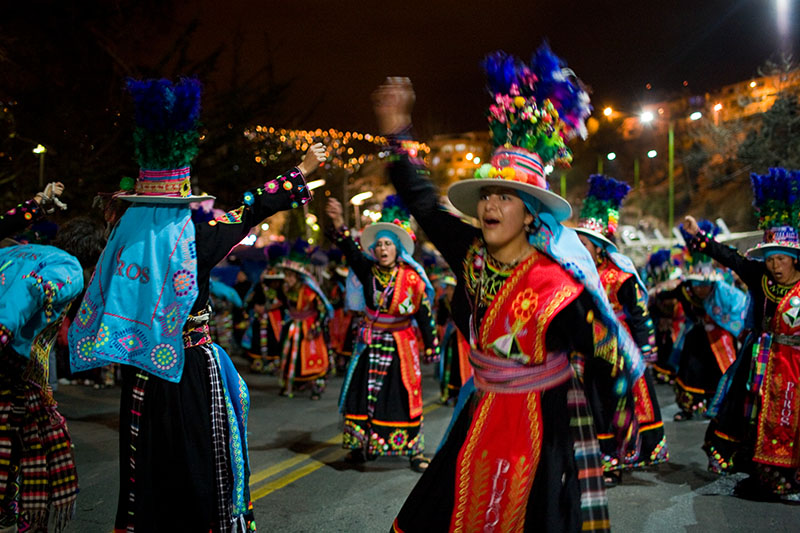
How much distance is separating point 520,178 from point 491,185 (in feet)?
0.57

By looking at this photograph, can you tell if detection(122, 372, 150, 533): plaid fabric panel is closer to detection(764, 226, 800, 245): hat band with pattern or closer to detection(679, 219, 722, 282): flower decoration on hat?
detection(764, 226, 800, 245): hat band with pattern

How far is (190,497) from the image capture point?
3434 mm

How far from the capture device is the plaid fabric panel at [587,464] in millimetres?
2893

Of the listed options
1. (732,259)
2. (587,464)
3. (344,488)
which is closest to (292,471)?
(344,488)

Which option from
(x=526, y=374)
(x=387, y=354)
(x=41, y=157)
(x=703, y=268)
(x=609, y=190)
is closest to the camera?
(x=526, y=374)

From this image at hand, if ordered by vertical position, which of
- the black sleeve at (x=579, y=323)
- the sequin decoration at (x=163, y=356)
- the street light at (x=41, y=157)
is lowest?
the sequin decoration at (x=163, y=356)

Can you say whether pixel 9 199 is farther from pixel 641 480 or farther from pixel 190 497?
pixel 641 480

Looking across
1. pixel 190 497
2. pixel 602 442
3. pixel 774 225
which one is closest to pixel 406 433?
pixel 602 442

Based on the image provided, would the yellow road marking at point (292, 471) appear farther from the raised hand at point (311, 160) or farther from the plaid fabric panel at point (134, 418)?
the raised hand at point (311, 160)

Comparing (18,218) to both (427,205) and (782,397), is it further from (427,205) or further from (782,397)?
(782,397)

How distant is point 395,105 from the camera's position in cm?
351

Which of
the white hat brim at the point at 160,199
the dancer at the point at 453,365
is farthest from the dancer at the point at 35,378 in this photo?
the dancer at the point at 453,365

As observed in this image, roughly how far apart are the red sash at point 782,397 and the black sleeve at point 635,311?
106cm

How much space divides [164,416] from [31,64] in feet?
25.7
